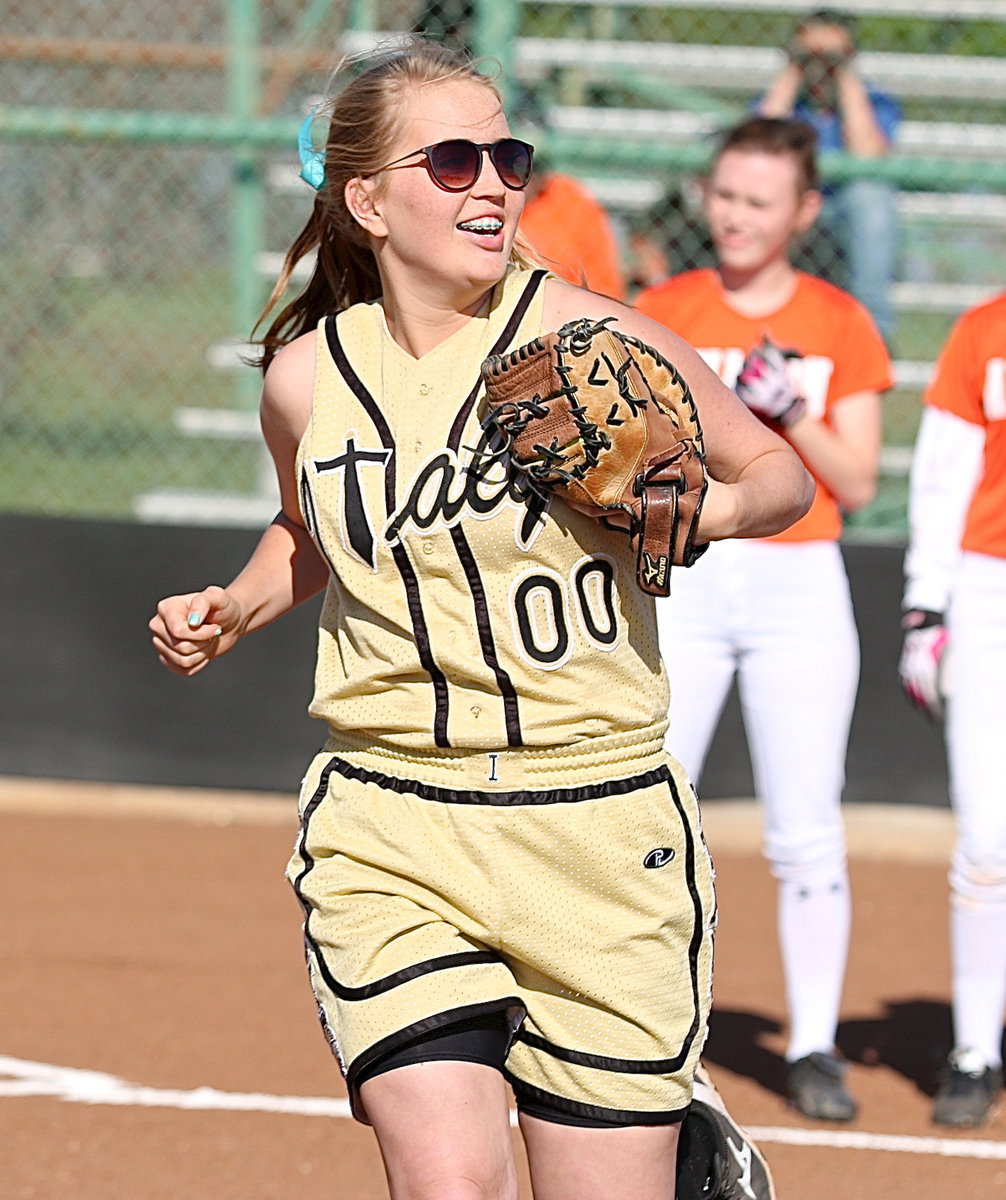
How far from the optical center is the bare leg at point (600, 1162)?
8.57 feet

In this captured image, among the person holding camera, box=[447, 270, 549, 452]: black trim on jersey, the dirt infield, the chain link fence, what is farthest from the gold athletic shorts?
the person holding camera

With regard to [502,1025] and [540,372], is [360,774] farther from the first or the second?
[540,372]

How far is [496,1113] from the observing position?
2.59 m

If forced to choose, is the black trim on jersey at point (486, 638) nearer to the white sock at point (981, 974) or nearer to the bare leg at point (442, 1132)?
the bare leg at point (442, 1132)

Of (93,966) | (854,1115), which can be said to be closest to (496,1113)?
(854,1115)

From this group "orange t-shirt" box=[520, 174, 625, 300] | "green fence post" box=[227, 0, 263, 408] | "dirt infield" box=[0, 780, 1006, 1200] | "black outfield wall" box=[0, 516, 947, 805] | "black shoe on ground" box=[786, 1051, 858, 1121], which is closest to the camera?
"dirt infield" box=[0, 780, 1006, 1200]

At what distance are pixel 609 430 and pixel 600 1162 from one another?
1034 mm

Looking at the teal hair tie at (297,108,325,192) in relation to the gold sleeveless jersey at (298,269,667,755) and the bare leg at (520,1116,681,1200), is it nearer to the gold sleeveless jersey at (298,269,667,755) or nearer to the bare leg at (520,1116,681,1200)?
the gold sleeveless jersey at (298,269,667,755)

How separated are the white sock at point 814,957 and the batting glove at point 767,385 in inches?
48.0

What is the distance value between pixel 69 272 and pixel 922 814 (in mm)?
4965

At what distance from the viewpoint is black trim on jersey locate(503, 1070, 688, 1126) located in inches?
103

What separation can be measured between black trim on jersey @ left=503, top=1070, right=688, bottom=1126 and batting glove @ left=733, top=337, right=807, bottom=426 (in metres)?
2.10

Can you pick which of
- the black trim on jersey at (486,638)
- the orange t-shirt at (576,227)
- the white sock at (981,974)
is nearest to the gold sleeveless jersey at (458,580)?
the black trim on jersey at (486,638)

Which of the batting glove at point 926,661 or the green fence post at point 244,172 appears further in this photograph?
the green fence post at point 244,172
